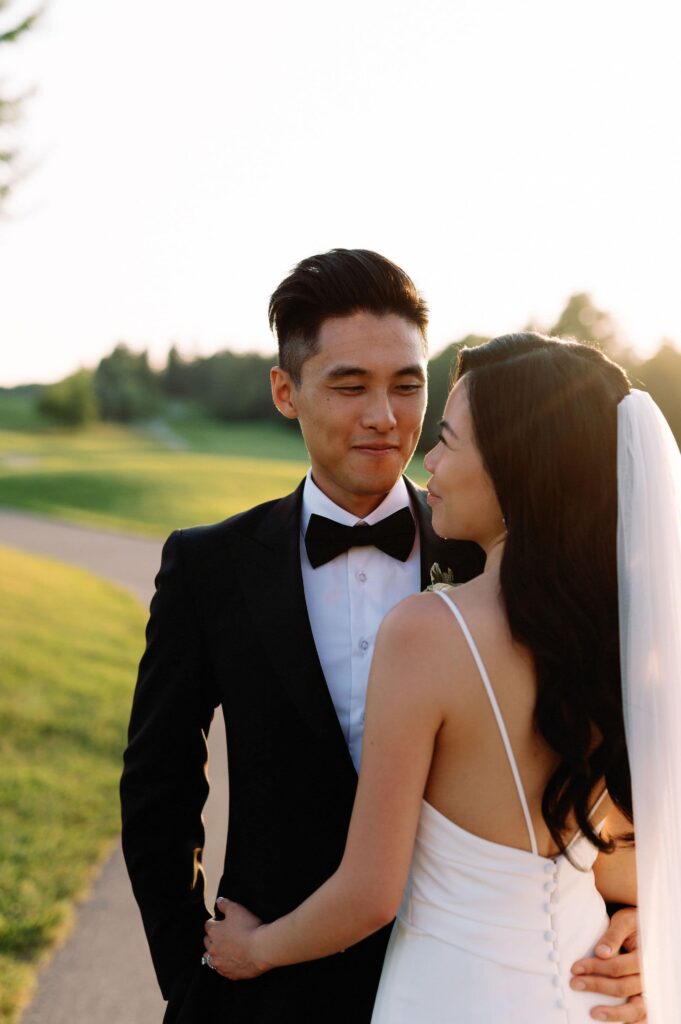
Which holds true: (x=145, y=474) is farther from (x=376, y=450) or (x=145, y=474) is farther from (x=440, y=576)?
(x=440, y=576)

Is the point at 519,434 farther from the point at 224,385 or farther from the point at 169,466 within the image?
the point at 224,385

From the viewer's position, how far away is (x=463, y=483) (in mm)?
2084

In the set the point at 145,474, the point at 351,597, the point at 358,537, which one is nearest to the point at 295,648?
the point at 351,597

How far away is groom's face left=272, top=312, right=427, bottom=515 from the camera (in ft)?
8.96

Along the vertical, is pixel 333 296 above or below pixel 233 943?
above

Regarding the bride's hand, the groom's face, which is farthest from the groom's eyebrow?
the bride's hand

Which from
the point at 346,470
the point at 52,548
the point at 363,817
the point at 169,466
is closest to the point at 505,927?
the point at 363,817

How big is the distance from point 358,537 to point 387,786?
952 millimetres

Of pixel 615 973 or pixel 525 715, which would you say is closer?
pixel 525 715

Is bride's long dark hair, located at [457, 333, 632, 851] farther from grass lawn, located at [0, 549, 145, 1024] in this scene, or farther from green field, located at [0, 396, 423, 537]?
green field, located at [0, 396, 423, 537]

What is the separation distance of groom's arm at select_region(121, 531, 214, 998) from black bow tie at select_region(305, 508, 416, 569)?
40 centimetres

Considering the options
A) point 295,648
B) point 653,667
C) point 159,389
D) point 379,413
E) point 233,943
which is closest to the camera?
point 653,667

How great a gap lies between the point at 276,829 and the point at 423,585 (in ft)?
2.61

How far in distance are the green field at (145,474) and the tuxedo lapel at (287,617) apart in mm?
23557
